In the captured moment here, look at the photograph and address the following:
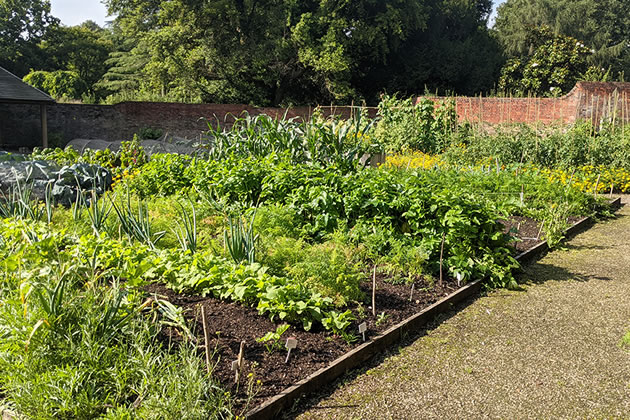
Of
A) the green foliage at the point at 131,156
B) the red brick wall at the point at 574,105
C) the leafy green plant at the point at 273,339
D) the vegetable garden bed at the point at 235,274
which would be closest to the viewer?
the vegetable garden bed at the point at 235,274

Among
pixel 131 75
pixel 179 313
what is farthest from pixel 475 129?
pixel 131 75

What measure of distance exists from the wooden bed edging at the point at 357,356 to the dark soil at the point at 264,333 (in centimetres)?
5

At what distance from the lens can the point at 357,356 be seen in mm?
3395

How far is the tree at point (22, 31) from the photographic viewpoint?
105ft

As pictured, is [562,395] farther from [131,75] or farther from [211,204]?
[131,75]

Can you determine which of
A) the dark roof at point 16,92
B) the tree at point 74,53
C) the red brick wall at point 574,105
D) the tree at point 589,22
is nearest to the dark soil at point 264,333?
the red brick wall at point 574,105

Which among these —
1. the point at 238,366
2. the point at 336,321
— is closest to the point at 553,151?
the point at 336,321

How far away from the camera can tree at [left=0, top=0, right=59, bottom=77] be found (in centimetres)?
3212

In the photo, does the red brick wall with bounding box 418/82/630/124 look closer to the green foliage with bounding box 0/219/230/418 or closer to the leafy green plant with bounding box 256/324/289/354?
the leafy green plant with bounding box 256/324/289/354

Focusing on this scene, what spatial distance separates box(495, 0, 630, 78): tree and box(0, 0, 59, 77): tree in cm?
3054

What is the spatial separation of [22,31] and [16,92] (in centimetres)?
2145

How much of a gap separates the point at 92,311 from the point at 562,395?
2.74 meters

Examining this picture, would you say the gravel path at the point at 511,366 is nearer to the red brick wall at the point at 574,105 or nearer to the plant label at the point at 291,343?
the plant label at the point at 291,343

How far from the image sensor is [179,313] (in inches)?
124
